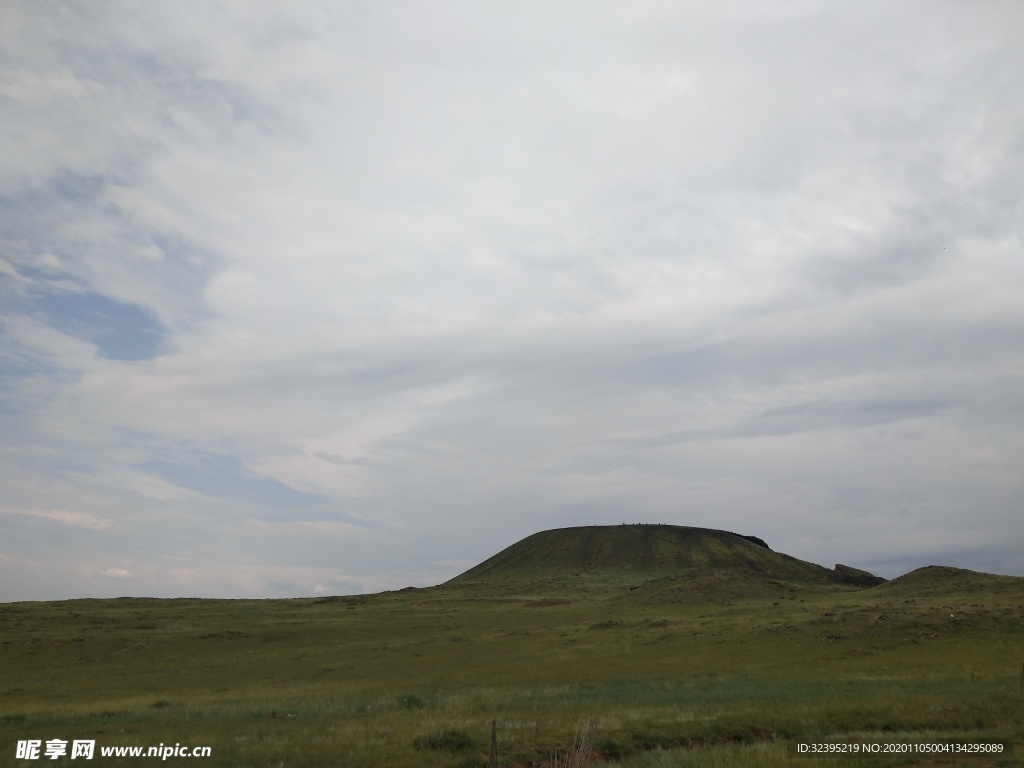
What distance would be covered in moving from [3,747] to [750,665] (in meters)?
34.4

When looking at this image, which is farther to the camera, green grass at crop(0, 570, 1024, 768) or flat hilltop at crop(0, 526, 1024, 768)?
green grass at crop(0, 570, 1024, 768)

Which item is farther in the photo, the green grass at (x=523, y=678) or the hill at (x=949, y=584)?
the hill at (x=949, y=584)

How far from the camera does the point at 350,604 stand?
10406 centimetres

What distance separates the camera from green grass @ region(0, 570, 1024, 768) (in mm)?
19109

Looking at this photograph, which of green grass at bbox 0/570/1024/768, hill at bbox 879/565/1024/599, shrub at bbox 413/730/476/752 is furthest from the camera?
hill at bbox 879/565/1024/599

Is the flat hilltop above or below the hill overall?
below

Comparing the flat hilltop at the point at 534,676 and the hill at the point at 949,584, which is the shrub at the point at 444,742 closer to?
the flat hilltop at the point at 534,676

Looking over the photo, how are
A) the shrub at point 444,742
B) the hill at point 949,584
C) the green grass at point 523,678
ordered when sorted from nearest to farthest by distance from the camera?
1. the shrub at point 444,742
2. the green grass at point 523,678
3. the hill at point 949,584

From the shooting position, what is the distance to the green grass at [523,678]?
62.7 ft

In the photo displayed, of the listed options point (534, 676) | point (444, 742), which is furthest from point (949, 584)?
point (444, 742)

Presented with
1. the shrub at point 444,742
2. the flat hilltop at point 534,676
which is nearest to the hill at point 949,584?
the flat hilltop at point 534,676

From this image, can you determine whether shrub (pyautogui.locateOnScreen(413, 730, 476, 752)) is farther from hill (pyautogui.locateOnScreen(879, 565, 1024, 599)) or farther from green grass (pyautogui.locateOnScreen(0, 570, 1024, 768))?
hill (pyautogui.locateOnScreen(879, 565, 1024, 599))

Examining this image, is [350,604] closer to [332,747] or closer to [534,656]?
[534,656]

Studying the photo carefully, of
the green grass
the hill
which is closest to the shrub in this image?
the green grass
